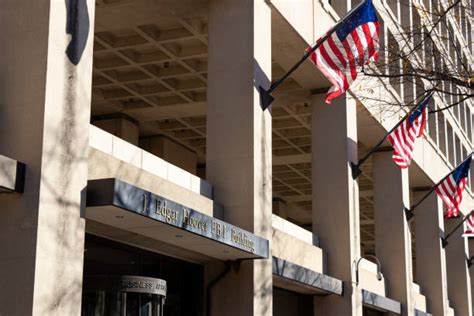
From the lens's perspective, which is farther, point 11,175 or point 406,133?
point 406,133

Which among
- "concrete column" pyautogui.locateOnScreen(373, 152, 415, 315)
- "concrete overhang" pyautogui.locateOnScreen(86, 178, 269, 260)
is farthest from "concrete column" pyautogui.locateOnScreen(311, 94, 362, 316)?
"concrete overhang" pyautogui.locateOnScreen(86, 178, 269, 260)

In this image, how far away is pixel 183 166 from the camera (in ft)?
112

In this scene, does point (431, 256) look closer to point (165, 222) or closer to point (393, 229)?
point (393, 229)

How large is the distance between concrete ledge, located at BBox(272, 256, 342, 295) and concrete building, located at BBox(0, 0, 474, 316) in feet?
0.23

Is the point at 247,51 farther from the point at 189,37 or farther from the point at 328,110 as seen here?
the point at 328,110

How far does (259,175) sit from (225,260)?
6.58 ft

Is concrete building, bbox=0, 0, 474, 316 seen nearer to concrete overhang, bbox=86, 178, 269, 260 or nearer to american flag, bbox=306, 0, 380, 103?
concrete overhang, bbox=86, 178, 269, 260

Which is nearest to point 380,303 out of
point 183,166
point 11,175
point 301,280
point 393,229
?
point 393,229

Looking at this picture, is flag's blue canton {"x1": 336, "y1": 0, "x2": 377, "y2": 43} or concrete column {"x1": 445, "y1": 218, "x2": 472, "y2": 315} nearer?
flag's blue canton {"x1": 336, "y1": 0, "x2": 377, "y2": 43}

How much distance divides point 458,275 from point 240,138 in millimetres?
27128

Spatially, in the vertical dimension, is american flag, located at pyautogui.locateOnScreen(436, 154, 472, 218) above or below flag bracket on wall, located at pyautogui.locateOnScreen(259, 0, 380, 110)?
below

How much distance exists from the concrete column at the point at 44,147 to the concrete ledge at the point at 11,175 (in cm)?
10

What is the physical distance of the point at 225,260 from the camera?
18.9 metres

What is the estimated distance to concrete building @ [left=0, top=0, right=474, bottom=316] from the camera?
12.7m
